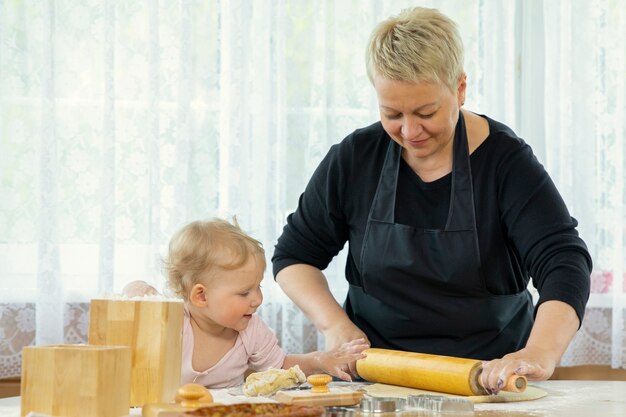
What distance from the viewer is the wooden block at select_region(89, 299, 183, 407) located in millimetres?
1294

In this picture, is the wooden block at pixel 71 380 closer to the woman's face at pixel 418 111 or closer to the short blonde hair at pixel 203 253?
the short blonde hair at pixel 203 253

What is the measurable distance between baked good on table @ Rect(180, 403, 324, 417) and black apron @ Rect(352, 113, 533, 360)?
813 mm

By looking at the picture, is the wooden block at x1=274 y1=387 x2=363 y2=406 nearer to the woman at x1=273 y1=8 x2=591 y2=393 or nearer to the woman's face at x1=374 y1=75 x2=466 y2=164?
the woman at x1=273 y1=8 x2=591 y2=393

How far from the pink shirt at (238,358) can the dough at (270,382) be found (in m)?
0.28

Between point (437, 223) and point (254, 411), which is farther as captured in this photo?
point (437, 223)

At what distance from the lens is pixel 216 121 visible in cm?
293

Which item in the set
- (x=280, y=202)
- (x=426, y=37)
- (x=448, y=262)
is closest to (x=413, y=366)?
(x=448, y=262)

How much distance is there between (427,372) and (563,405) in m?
0.24

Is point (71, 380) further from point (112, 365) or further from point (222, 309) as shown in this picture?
point (222, 309)

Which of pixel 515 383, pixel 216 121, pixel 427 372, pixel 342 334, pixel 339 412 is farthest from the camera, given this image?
pixel 216 121

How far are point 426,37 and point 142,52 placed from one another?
131 centimetres

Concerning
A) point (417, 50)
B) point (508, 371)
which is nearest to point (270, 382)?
point (508, 371)

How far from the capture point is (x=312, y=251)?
2.14 meters

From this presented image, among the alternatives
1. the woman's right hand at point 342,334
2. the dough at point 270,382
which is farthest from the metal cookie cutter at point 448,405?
the woman's right hand at point 342,334
